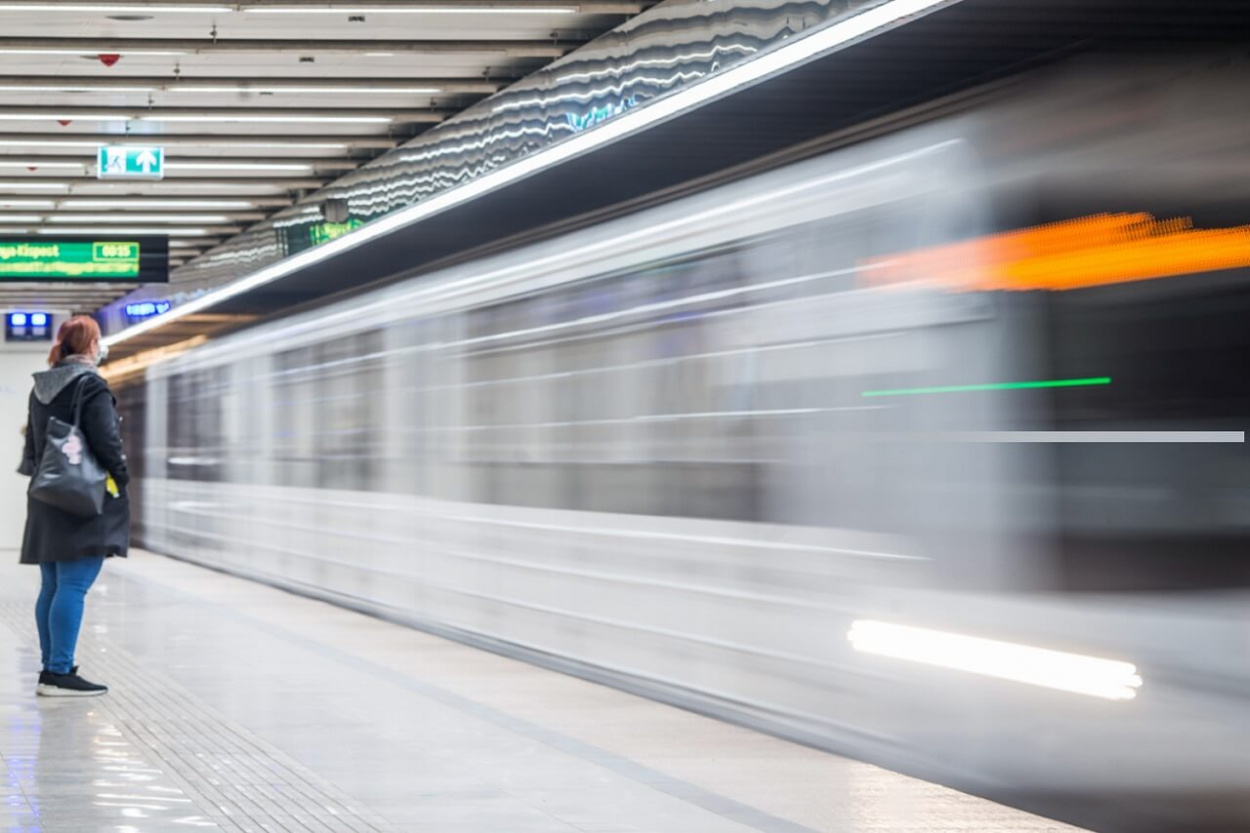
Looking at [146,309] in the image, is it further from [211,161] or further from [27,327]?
[211,161]

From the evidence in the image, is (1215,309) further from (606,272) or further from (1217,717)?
(606,272)

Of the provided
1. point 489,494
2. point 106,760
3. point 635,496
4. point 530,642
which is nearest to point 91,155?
point 489,494

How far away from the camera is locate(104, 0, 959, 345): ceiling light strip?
6367mm

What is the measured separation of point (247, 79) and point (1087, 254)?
278 inches

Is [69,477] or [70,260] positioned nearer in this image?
[69,477]

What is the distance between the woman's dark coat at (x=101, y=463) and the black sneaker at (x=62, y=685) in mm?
554

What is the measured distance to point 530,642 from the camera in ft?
34.7

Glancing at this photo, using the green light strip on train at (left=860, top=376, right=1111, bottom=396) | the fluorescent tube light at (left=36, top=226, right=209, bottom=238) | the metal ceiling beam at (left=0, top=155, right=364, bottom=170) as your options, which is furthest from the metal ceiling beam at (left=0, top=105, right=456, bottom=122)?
the green light strip on train at (left=860, top=376, right=1111, bottom=396)

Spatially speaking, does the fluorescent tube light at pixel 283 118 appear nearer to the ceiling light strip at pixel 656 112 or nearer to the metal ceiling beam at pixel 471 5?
the ceiling light strip at pixel 656 112

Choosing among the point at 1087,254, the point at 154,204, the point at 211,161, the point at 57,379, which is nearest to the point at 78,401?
the point at 57,379

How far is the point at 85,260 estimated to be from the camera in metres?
18.3

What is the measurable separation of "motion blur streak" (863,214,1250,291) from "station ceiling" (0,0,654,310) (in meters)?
3.39

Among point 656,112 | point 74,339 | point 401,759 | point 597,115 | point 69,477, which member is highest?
point 597,115

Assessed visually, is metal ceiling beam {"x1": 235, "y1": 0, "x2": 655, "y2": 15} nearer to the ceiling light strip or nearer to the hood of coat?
the ceiling light strip
